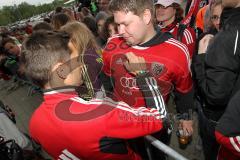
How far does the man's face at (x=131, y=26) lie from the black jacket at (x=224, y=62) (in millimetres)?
567

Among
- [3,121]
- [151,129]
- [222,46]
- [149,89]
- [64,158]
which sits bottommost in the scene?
[3,121]

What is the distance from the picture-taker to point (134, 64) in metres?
1.73

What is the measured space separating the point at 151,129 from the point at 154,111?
0.37ft

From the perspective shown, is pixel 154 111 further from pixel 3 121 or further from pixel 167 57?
pixel 3 121

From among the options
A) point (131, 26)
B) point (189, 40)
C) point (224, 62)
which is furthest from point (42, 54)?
point (189, 40)

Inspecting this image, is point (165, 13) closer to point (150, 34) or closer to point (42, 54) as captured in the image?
point (150, 34)

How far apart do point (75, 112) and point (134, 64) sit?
0.52 m

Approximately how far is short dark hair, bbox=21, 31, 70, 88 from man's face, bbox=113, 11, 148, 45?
582mm

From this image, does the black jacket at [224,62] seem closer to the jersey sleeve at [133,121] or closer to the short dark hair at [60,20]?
the jersey sleeve at [133,121]

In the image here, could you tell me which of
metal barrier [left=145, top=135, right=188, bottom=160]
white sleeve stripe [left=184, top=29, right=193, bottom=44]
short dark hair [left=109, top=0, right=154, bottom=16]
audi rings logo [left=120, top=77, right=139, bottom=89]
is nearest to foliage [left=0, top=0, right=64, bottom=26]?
white sleeve stripe [left=184, top=29, right=193, bottom=44]

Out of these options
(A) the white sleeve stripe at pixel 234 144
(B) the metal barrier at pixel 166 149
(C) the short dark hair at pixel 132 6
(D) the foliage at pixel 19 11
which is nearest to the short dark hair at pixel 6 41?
(C) the short dark hair at pixel 132 6

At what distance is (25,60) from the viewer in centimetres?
168

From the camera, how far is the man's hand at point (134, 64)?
5.62ft

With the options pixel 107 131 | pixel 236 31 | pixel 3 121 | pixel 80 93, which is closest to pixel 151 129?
pixel 107 131
